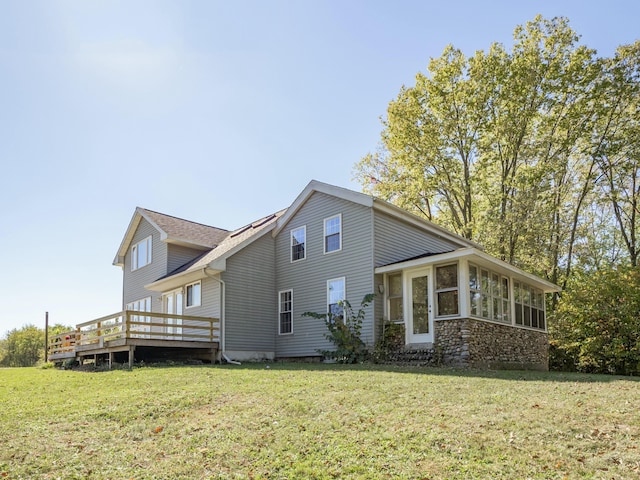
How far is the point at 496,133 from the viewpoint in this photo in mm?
23531

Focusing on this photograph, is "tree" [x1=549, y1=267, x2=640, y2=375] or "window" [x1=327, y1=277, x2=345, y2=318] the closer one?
"window" [x1=327, y1=277, x2=345, y2=318]

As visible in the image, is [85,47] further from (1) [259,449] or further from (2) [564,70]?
(2) [564,70]

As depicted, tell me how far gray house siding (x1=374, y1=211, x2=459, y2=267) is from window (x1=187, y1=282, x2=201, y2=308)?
6.78 m

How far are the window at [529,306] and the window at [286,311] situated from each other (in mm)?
7364

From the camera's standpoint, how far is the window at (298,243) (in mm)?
18203

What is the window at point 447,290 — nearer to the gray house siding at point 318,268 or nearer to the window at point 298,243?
the gray house siding at point 318,268

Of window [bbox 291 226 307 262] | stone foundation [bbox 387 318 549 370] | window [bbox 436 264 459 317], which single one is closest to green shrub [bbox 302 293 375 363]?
stone foundation [bbox 387 318 549 370]

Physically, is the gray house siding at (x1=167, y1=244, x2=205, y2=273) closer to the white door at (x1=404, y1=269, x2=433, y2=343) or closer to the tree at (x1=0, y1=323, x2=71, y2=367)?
the white door at (x1=404, y1=269, x2=433, y2=343)

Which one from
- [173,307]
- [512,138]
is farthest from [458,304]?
[512,138]

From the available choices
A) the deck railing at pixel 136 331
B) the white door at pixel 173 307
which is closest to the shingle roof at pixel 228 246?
the white door at pixel 173 307

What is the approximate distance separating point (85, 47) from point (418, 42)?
29.8ft

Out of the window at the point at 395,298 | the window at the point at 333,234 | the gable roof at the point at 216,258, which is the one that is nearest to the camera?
the window at the point at 395,298

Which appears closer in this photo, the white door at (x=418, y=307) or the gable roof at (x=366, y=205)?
the white door at (x=418, y=307)

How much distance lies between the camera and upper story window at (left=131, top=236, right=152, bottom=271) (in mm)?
22306
